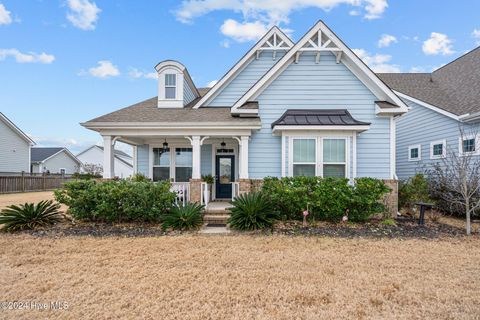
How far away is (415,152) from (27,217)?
1689 cm

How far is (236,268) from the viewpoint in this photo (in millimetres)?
4605

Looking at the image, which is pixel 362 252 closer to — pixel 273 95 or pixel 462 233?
pixel 462 233

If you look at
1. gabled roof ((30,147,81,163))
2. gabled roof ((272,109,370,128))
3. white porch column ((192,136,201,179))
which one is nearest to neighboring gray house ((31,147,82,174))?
gabled roof ((30,147,81,163))

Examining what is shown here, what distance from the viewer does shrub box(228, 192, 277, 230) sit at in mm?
7367

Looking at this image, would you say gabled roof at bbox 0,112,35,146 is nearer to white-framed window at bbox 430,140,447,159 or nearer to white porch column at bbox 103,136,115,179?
white porch column at bbox 103,136,115,179

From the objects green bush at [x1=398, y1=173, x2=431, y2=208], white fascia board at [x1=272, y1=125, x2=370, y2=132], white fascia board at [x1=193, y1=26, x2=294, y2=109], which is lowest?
green bush at [x1=398, y1=173, x2=431, y2=208]

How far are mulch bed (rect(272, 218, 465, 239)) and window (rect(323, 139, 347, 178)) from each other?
75.5 inches

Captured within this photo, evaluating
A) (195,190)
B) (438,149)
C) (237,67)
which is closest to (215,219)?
(195,190)

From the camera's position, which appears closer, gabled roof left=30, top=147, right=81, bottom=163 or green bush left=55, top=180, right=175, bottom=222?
green bush left=55, top=180, right=175, bottom=222

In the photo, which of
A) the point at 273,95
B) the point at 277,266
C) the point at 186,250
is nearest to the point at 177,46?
the point at 273,95

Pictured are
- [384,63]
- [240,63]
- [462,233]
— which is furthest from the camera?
[384,63]

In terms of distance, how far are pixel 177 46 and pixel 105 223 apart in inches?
537

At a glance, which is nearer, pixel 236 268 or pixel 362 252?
pixel 236 268

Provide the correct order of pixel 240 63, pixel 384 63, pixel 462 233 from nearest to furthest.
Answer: pixel 462 233 → pixel 240 63 → pixel 384 63
